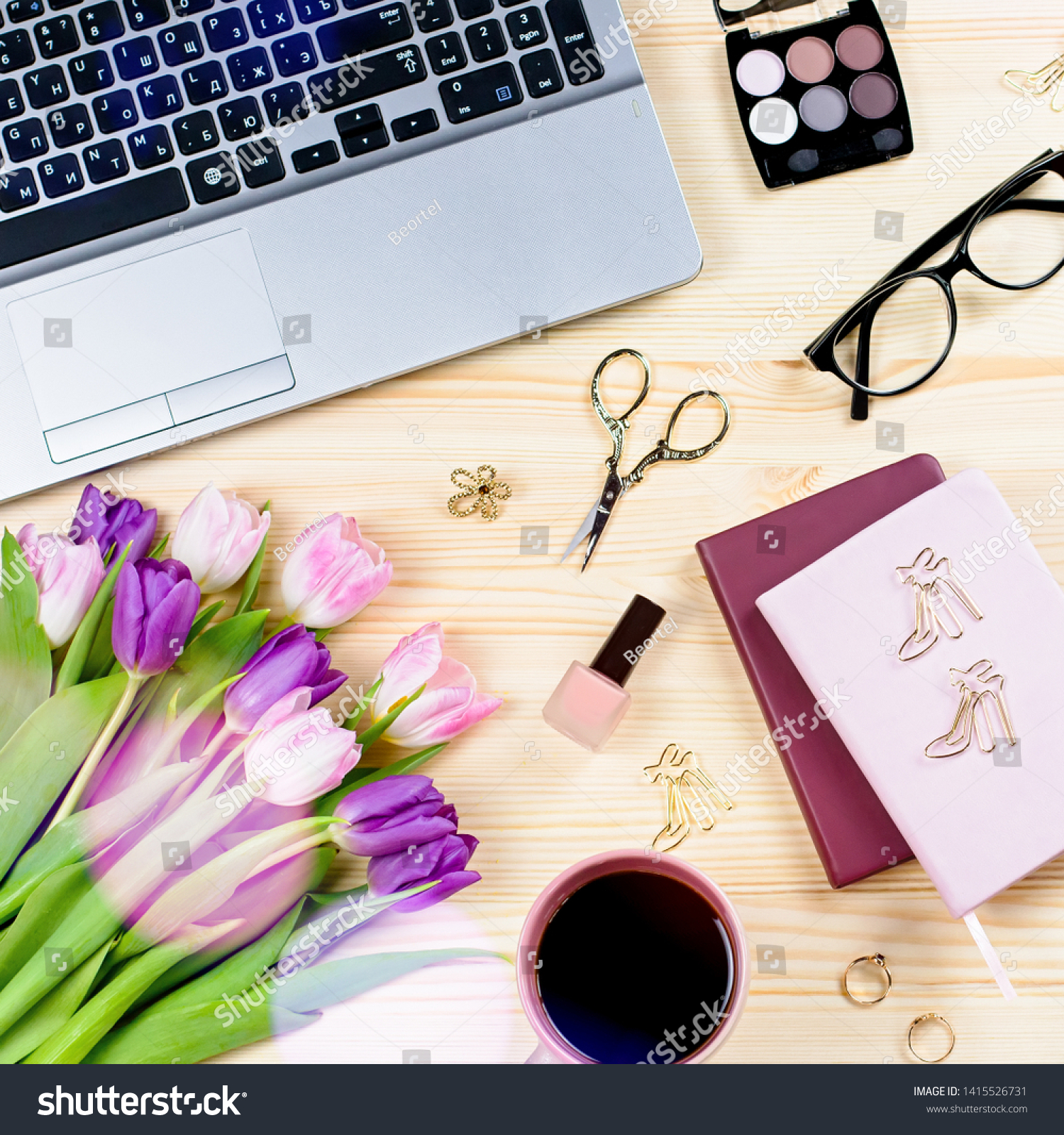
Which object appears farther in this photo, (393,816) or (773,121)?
(773,121)

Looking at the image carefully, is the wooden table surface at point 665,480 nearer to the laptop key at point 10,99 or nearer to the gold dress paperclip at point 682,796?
the gold dress paperclip at point 682,796

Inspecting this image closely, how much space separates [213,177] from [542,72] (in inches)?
7.7

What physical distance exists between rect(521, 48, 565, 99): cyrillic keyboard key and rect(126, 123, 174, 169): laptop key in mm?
206

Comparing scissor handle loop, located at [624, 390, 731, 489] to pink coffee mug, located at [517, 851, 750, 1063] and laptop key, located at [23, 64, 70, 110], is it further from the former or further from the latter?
laptop key, located at [23, 64, 70, 110]

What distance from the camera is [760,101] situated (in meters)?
0.58

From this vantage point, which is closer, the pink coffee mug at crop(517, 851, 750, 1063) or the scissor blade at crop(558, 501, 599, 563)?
the pink coffee mug at crop(517, 851, 750, 1063)

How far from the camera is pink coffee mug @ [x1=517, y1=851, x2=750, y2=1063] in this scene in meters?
0.45

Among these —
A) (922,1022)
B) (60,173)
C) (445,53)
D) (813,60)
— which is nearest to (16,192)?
(60,173)

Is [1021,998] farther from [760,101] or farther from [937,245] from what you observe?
[760,101]

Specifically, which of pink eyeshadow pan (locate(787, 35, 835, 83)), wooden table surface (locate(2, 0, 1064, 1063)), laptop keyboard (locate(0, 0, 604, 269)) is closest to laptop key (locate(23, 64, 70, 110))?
laptop keyboard (locate(0, 0, 604, 269))

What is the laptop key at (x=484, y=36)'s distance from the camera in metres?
0.53

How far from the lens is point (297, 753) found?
0.44 metres

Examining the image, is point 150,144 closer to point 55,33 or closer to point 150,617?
point 55,33

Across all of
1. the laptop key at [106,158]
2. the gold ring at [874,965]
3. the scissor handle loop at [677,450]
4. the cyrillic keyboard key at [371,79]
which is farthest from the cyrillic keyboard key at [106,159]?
the gold ring at [874,965]
